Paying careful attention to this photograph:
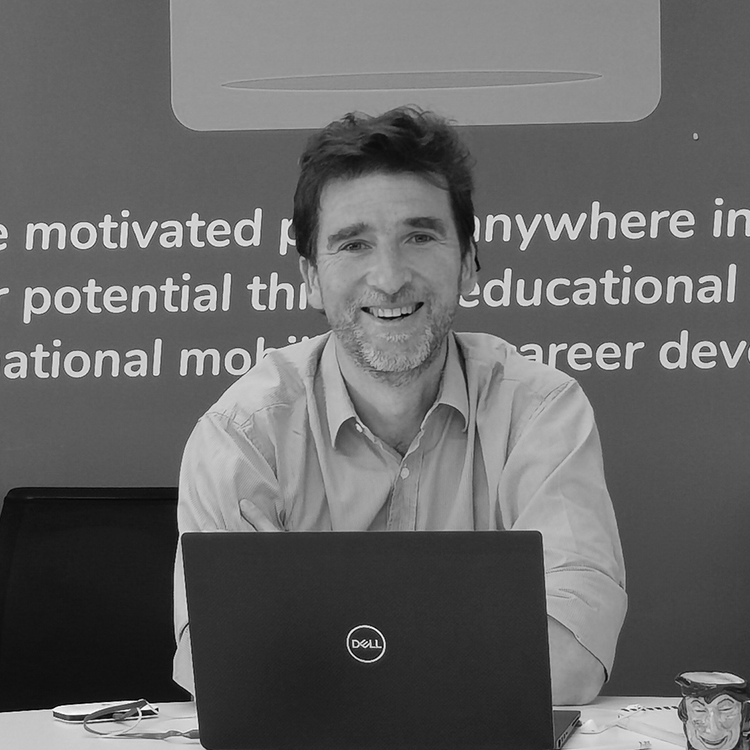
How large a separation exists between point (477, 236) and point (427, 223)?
651mm

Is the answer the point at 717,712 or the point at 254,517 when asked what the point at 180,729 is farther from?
the point at 717,712

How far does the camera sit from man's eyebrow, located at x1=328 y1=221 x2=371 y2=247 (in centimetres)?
225

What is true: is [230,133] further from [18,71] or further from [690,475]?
[690,475]

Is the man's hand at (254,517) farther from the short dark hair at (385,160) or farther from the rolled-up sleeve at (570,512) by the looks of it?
the short dark hair at (385,160)

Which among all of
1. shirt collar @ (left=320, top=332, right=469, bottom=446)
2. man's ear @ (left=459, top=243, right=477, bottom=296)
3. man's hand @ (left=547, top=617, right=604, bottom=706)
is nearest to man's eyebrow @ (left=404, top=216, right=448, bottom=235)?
man's ear @ (left=459, top=243, right=477, bottom=296)

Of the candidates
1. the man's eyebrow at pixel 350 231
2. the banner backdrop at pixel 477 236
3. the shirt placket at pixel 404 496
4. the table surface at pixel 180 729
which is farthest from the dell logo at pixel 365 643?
the banner backdrop at pixel 477 236

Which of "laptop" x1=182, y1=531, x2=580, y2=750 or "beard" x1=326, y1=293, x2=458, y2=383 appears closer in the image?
"laptop" x1=182, y1=531, x2=580, y2=750

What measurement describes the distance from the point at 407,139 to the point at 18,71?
1253 millimetres

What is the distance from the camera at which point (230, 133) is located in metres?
2.94

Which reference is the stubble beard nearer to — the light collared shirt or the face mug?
the light collared shirt

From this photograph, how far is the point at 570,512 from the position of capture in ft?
6.30

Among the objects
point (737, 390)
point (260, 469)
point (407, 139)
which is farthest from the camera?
point (737, 390)

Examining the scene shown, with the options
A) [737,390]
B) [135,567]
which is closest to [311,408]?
[135,567]

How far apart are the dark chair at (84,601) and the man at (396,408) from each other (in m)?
0.34
